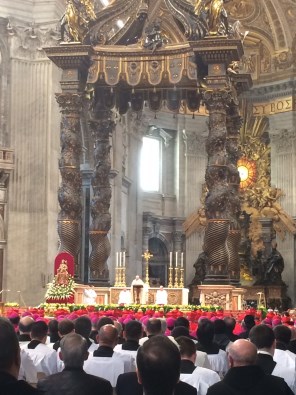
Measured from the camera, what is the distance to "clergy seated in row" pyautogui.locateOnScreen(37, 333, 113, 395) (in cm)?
369

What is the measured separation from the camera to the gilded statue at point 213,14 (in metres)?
15.1

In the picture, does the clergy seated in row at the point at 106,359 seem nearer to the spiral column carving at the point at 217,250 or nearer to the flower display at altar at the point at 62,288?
the flower display at altar at the point at 62,288

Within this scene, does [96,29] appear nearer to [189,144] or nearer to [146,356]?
[146,356]

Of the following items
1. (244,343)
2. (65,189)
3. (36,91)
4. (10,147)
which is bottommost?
(244,343)

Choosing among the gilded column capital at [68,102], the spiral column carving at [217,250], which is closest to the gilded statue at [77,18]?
the gilded column capital at [68,102]

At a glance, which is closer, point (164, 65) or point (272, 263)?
point (164, 65)

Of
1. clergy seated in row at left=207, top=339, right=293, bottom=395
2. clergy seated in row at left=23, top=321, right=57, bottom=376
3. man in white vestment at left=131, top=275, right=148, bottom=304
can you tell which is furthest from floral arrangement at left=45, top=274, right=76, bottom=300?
clergy seated in row at left=207, top=339, right=293, bottom=395

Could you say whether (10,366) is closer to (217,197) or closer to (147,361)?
(147,361)

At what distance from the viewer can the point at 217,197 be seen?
14.8 metres

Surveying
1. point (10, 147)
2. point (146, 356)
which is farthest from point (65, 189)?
point (146, 356)

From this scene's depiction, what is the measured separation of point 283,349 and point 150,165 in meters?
25.6

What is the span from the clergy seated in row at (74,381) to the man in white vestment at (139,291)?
39.1 ft

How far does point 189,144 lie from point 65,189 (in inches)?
684

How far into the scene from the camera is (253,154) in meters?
32.6
